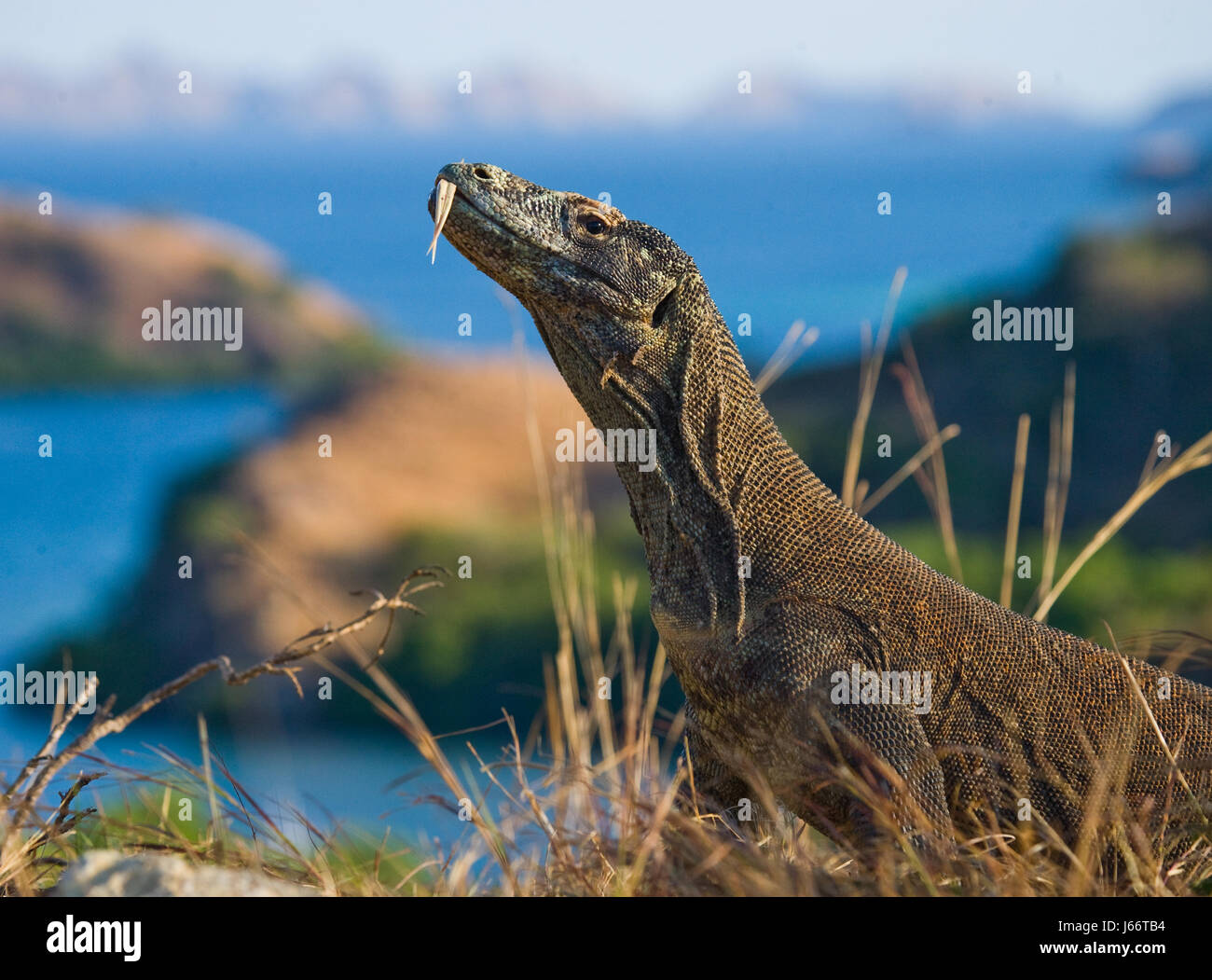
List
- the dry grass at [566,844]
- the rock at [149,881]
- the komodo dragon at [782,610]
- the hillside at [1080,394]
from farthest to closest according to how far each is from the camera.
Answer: the hillside at [1080,394] < the komodo dragon at [782,610] < the dry grass at [566,844] < the rock at [149,881]

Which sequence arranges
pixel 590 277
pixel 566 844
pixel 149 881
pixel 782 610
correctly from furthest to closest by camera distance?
pixel 590 277, pixel 782 610, pixel 566 844, pixel 149 881

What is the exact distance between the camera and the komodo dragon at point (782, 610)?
389 centimetres

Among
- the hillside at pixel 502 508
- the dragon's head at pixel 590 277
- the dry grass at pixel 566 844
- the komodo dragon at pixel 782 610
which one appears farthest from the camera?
the hillside at pixel 502 508

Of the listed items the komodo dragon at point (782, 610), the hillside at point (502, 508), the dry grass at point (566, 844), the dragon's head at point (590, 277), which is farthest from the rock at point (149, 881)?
the hillside at point (502, 508)

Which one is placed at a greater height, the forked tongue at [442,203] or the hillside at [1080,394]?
the hillside at [1080,394]

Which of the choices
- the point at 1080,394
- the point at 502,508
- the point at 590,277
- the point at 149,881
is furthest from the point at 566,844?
the point at 1080,394

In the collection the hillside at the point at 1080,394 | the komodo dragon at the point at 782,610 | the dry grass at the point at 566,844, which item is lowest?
the dry grass at the point at 566,844

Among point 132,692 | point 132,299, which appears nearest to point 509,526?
point 132,692

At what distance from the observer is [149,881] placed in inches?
118

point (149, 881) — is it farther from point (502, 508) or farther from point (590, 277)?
point (502, 508)

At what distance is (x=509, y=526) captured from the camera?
3669 cm

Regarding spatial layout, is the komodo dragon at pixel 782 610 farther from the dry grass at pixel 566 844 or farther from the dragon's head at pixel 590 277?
the dry grass at pixel 566 844

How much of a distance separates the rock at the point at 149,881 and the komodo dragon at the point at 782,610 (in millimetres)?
1458

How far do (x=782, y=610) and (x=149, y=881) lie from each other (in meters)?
1.97
